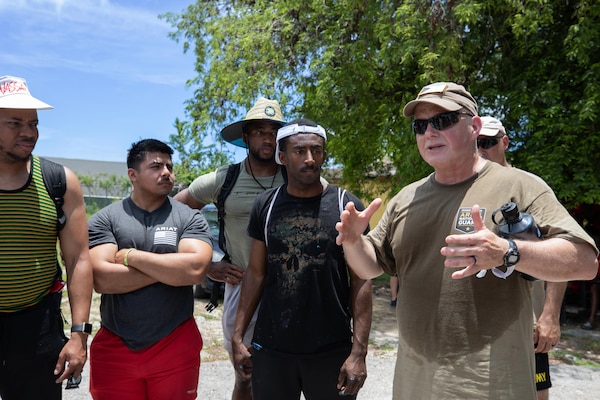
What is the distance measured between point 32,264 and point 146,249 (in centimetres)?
59

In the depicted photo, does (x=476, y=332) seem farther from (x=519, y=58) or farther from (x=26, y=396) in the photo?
(x=519, y=58)

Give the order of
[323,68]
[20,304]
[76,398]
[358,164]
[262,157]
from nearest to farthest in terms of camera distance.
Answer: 1. [20,304]
2. [262,157]
3. [76,398]
4. [323,68]
5. [358,164]

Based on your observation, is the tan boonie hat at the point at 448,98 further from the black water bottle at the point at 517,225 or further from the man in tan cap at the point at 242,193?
the man in tan cap at the point at 242,193

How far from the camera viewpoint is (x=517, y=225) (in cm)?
192

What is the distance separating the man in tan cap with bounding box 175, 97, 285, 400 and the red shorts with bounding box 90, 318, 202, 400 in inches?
18.7

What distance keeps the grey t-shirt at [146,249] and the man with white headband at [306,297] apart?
41cm

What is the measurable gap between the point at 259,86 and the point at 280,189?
334 inches

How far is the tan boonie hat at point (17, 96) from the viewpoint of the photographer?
2.70 m

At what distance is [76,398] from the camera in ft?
16.5

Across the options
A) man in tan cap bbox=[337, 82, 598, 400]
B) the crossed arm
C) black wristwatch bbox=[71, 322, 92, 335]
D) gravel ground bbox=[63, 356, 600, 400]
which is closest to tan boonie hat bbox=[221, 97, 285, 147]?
the crossed arm

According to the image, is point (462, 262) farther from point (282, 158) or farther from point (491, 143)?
point (491, 143)

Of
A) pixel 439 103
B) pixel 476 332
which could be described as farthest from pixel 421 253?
pixel 439 103

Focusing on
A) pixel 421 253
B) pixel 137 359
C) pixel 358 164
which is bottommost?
pixel 137 359

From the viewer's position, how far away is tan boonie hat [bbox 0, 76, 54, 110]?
2695 millimetres
